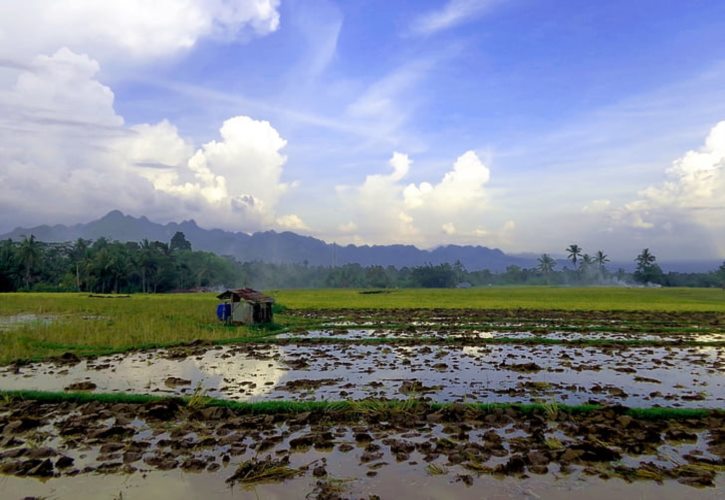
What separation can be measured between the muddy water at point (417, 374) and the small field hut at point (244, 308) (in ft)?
18.8

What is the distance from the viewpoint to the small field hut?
2250cm

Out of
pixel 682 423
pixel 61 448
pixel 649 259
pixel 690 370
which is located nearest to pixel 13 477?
pixel 61 448

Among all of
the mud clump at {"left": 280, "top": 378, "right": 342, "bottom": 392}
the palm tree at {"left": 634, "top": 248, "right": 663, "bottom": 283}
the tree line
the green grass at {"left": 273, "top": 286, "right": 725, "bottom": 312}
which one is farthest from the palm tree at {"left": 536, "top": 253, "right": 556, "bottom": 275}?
the mud clump at {"left": 280, "top": 378, "right": 342, "bottom": 392}

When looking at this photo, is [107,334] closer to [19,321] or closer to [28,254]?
[19,321]

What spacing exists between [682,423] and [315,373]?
307 inches

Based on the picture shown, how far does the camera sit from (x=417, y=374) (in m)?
12.3

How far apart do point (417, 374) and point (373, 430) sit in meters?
4.43

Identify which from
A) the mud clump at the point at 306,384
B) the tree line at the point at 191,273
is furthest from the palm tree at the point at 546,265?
the mud clump at the point at 306,384

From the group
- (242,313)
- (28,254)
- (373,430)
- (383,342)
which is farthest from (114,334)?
(28,254)

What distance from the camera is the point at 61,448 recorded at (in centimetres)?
732

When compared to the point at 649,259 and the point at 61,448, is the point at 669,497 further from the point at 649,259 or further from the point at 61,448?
the point at 649,259

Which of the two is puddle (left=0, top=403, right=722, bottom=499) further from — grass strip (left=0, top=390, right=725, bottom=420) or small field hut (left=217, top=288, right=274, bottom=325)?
small field hut (left=217, top=288, right=274, bottom=325)

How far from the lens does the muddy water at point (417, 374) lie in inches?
407

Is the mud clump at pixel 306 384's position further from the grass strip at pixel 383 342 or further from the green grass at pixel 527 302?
the green grass at pixel 527 302
